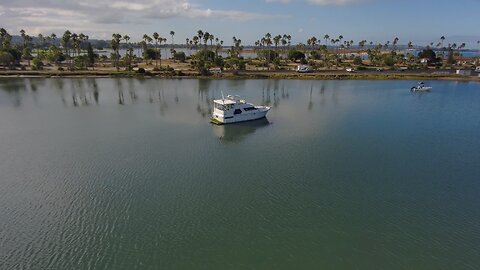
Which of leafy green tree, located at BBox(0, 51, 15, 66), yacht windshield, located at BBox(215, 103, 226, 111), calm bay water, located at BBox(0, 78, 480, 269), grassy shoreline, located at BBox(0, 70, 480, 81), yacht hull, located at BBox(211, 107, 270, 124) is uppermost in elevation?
leafy green tree, located at BBox(0, 51, 15, 66)

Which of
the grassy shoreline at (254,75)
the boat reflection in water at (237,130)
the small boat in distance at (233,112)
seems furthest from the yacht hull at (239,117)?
the grassy shoreline at (254,75)

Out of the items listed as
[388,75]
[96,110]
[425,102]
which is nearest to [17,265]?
[96,110]

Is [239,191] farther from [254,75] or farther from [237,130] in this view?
[254,75]

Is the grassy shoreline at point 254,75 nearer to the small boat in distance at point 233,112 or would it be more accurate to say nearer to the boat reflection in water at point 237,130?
the small boat in distance at point 233,112

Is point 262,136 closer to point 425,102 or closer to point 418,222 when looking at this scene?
point 418,222

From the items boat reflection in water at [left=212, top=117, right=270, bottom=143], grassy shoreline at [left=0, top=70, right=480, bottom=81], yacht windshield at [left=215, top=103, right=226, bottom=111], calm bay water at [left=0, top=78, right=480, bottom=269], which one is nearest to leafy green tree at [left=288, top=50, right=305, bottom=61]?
grassy shoreline at [left=0, top=70, right=480, bottom=81]

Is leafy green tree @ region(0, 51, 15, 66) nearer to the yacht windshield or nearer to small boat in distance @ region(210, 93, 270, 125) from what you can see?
small boat in distance @ region(210, 93, 270, 125)

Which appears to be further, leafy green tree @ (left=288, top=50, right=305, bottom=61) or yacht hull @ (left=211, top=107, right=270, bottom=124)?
leafy green tree @ (left=288, top=50, right=305, bottom=61)
